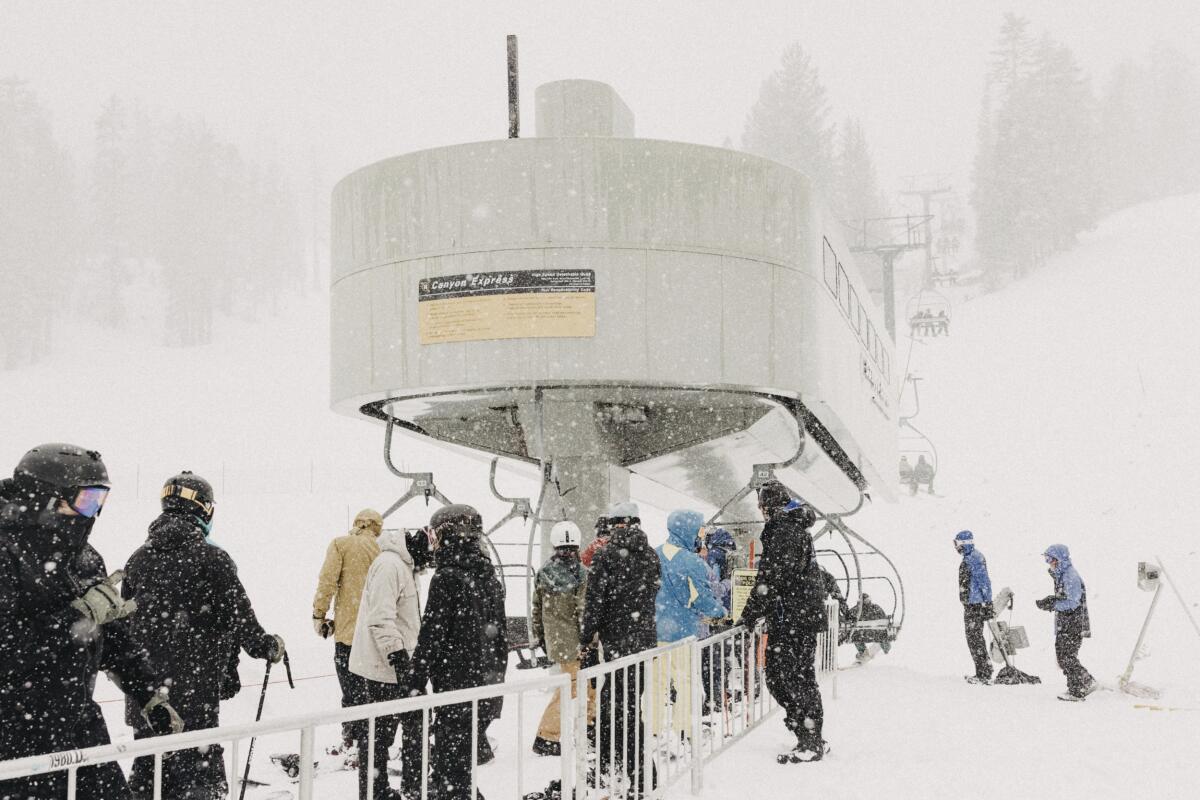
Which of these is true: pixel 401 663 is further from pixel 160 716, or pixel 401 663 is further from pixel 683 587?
pixel 683 587

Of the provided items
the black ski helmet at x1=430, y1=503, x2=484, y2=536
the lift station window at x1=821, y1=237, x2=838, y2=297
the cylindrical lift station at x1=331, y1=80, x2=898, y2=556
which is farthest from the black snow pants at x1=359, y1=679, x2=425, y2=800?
the lift station window at x1=821, y1=237, x2=838, y2=297

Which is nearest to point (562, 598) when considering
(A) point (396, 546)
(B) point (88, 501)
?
(A) point (396, 546)

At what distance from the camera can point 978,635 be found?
41.1 feet

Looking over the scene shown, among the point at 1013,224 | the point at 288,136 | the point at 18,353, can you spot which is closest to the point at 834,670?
the point at 1013,224

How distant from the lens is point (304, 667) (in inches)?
546

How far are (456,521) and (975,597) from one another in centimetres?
891

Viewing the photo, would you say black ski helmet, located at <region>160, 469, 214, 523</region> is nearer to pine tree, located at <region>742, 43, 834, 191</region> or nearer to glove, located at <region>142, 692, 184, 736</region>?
glove, located at <region>142, 692, 184, 736</region>

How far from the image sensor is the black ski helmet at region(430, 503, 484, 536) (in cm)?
561

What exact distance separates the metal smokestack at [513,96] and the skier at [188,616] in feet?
19.4

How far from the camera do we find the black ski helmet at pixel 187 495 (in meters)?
5.60

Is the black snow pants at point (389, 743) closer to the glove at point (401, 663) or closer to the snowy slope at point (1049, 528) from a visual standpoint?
the glove at point (401, 663)

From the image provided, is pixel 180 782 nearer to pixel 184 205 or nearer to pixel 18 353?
pixel 18 353

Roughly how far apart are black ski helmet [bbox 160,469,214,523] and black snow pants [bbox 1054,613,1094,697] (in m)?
8.81

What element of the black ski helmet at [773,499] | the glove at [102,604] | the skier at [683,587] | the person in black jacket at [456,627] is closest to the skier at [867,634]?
the skier at [683,587]
